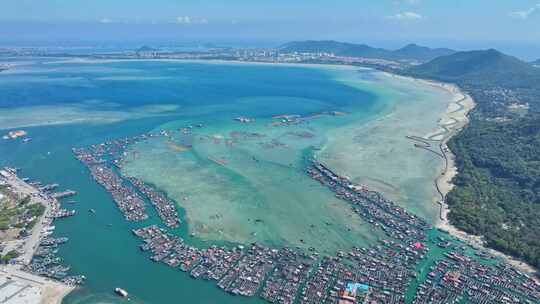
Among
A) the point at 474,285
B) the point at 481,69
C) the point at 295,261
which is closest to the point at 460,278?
the point at 474,285

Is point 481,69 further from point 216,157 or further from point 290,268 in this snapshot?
point 290,268

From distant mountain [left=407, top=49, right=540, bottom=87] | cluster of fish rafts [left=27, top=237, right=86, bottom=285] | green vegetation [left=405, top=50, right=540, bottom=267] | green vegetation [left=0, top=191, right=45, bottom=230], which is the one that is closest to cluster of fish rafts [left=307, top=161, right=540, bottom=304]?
green vegetation [left=405, top=50, right=540, bottom=267]

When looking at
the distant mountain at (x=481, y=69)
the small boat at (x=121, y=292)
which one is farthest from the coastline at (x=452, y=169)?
the small boat at (x=121, y=292)

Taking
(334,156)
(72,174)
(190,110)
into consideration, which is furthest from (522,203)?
(190,110)

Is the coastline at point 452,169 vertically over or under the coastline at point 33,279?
over

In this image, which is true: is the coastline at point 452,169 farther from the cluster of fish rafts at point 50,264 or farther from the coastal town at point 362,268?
the cluster of fish rafts at point 50,264

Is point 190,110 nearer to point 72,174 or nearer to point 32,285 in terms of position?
point 72,174
